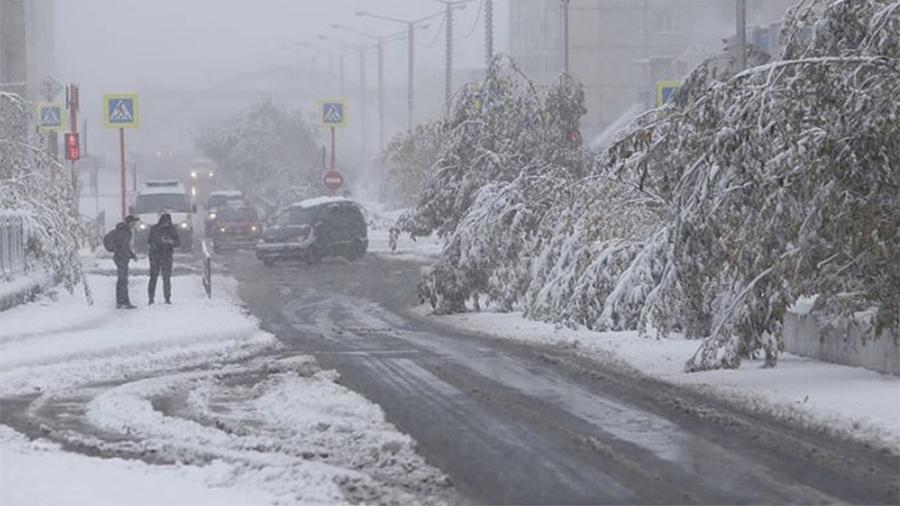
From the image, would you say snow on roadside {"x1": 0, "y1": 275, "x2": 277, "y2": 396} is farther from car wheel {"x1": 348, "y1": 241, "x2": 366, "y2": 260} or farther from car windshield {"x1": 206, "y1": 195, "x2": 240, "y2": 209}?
car windshield {"x1": 206, "y1": 195, "x2": 240, "y2": 209}

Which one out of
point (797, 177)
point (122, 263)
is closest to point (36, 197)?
point (122, 263)

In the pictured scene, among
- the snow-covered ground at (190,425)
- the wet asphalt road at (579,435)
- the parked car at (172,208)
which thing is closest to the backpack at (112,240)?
the snow-covered ground at (190,425)

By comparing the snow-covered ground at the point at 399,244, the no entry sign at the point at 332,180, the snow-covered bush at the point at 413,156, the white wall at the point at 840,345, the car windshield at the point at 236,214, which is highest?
the snow-covered bush at the point at 413,156

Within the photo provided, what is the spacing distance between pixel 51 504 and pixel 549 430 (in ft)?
14.2

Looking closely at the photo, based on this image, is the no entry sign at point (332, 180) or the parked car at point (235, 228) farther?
the parked car at point (235, 228)

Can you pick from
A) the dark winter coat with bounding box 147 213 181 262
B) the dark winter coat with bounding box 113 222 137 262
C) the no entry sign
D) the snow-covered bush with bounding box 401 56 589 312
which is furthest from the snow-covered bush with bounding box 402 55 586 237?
the no entry sign

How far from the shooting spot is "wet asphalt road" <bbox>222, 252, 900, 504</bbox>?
405 inches

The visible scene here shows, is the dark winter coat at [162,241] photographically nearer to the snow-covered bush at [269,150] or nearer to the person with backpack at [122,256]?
the person with backpack at [122,256]

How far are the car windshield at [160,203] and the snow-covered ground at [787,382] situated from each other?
32.3 metres

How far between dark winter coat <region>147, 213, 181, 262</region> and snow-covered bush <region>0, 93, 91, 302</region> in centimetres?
131

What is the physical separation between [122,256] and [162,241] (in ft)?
3.60

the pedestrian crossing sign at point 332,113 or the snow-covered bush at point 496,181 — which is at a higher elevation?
the pedestrian crossing sign at point 332,113

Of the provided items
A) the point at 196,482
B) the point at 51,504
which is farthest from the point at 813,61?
the point at 51,504

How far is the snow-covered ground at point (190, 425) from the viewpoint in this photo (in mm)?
10461
